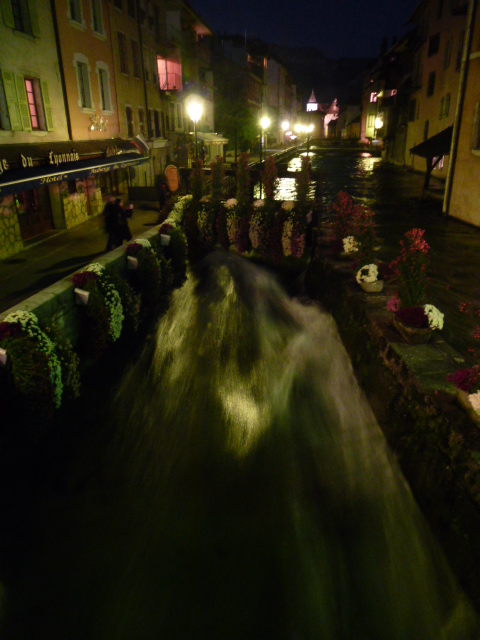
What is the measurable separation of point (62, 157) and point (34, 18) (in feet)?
14.4

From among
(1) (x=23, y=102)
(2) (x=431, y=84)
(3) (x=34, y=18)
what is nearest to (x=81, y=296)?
(1) (x=23, y=102)

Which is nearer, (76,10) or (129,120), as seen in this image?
(76,10)

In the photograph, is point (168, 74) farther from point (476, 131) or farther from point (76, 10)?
point (476, 131)

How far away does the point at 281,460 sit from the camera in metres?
6.55

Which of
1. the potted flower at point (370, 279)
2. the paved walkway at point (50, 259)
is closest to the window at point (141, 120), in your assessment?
the paved walkway at point (50, 259)

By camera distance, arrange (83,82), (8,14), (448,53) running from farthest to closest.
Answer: (448,53)
(83,82)
(8,14)

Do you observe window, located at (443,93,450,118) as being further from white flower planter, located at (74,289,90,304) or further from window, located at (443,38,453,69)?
white flower planter, located at (74,289,90,304)

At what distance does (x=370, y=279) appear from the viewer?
8617 mm

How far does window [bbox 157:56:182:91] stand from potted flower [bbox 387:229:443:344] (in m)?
27.6

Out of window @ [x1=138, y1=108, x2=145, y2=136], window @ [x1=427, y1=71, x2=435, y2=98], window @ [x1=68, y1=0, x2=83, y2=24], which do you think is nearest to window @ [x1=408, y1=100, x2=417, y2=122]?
window @ [x1=427, y1=71, x2=435, y2=98]

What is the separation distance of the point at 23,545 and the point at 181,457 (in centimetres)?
218

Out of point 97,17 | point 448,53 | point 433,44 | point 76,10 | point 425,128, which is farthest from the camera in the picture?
point 425,128

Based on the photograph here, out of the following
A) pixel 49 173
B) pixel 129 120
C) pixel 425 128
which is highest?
pixel 129 120

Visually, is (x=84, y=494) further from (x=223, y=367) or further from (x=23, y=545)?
(x=223, y=367)
